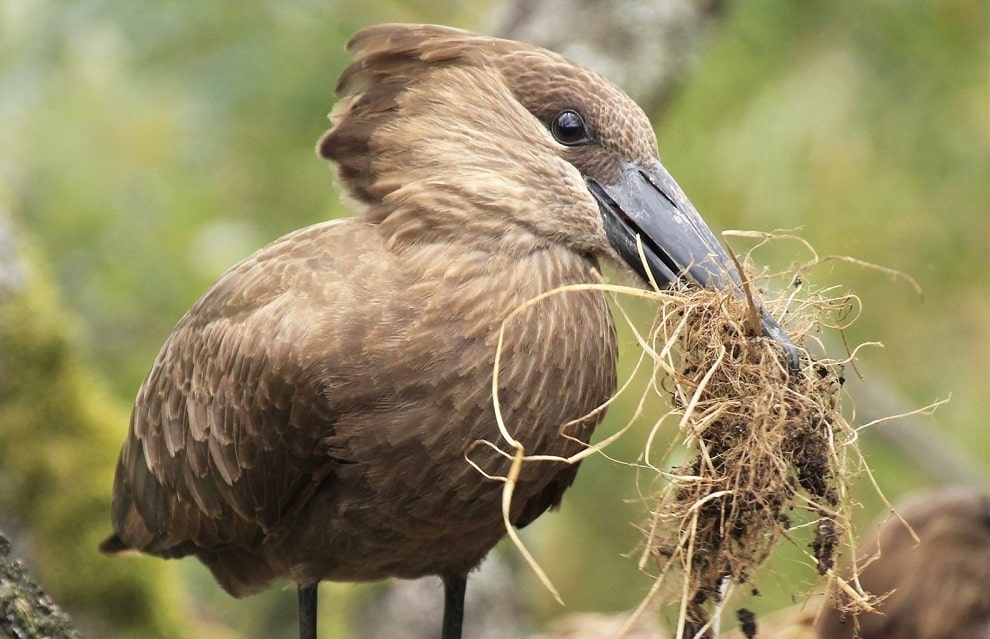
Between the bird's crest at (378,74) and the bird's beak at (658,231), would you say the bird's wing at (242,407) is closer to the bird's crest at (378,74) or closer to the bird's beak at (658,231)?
the bird's crest at (378,74)

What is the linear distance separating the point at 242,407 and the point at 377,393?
1.34ft

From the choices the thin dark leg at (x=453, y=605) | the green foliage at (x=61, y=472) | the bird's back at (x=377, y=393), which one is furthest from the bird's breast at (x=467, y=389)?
the green foliage at (x=61, y=472)

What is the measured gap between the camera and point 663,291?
8.50 ft

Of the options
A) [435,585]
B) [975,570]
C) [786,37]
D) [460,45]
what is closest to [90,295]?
[435,585]

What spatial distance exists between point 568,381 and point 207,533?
110 cm

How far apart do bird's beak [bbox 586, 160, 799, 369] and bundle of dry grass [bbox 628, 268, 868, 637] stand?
123 mm

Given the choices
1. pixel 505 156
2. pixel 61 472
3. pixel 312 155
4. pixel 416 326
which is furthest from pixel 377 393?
pixel 312 155

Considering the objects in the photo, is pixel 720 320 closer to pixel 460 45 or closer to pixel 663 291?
pixel 663 291

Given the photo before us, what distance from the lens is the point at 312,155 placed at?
5.47 meters

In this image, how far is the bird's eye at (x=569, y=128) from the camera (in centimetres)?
278

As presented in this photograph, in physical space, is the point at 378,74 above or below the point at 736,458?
above

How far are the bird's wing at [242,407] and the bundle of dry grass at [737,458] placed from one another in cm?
74

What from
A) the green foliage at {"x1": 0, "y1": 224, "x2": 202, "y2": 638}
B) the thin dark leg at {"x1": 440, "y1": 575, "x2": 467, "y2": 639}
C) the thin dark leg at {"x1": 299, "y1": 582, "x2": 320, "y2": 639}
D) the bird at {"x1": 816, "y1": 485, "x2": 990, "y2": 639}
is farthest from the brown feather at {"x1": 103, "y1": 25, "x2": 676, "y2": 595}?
the bird at {"x1": 816, "y1": 485, "x2": 990, "y2": 639}

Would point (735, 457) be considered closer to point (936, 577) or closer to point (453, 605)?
point (453, 605)
